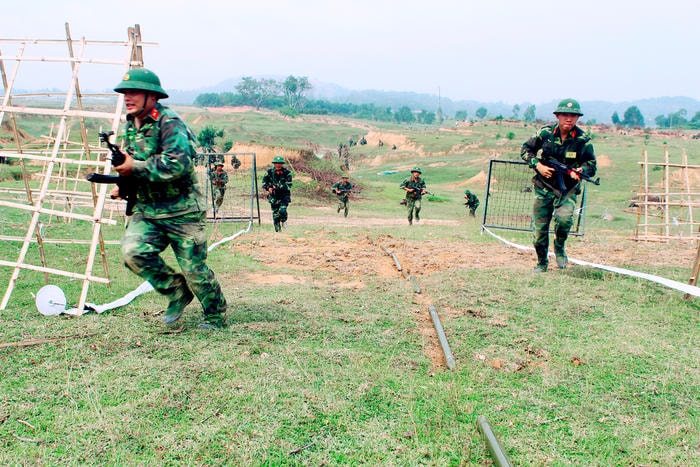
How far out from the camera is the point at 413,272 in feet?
24.8

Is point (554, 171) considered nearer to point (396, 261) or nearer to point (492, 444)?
point (396, 261)

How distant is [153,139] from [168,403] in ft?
7.01

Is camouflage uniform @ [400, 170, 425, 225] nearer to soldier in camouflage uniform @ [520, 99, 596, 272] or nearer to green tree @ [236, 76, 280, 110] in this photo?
soldier in camouflage uniform @ [520, 99, 596, 272]

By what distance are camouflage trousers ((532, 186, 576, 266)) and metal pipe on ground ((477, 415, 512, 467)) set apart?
429 centimetres

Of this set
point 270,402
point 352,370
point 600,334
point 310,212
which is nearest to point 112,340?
point 270,402

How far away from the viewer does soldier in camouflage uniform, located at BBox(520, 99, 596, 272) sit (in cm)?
680

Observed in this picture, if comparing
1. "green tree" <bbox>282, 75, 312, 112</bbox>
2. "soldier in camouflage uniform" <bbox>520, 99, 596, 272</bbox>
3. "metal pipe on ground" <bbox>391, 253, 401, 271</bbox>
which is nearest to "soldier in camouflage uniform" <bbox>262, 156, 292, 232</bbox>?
"metal pipe on ground" <bbox>391, 253, 401, 271</bbox>

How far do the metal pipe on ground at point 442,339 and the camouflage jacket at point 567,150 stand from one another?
2.88 meters

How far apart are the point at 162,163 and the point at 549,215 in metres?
5.16

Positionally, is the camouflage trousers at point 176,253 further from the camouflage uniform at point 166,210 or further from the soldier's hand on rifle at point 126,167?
the soldier's hand on rifle at point 126,167

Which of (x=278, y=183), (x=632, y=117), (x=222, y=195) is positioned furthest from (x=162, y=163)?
(x=632, y=117)

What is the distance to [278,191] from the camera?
12766mm

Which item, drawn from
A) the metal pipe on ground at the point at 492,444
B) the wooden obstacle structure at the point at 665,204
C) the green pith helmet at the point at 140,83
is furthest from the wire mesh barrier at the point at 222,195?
the metal pipe on ground at the point at 492,444

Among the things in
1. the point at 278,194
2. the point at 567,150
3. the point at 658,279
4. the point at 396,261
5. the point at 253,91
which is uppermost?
the point at 253,91
